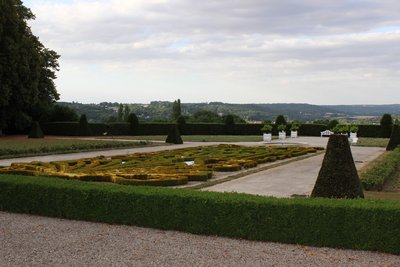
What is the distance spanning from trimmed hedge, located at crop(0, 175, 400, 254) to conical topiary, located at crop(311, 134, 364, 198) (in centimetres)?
114

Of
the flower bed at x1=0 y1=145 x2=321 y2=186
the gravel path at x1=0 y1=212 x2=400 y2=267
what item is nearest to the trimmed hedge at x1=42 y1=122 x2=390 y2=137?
the flower bed at x1=0 y1=145 x2=321 y2=186

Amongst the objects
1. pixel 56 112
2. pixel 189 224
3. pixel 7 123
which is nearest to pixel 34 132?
pixel 7 123

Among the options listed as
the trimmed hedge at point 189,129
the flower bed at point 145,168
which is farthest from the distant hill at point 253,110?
the flower bed at point 145,168

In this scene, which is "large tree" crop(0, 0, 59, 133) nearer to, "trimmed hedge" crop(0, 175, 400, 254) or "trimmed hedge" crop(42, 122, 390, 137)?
"trimmed hedge" crop(42, 122, 390, 137)

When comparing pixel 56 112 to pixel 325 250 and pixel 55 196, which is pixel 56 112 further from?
pixel 325 250

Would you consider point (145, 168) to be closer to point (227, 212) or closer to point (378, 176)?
point (378, 176)

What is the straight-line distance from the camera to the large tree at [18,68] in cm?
3269

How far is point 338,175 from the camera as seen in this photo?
825 cm

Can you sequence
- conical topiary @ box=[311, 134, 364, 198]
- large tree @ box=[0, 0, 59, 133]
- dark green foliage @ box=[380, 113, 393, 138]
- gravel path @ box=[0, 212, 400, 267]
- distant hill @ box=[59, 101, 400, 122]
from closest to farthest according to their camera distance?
gravel path @ box=[0, 212, 400, 267]
conical topiary @ box=[311, 134, 364, 198]
large tree @ box=[0, 0, 59, 133]
dark green foliage @ box=[380, 113, 393, 138]
distant hill @ box=[59, 101, 400, 122]

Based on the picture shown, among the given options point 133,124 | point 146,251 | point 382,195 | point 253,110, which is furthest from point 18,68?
point 253,110

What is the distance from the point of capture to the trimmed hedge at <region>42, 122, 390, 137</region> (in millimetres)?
42062

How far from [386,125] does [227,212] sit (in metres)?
36.9

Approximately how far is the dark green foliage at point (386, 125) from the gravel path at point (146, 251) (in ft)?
121

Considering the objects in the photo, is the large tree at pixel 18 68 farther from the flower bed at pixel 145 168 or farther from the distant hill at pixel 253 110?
the distant hill at pixel 253 110
